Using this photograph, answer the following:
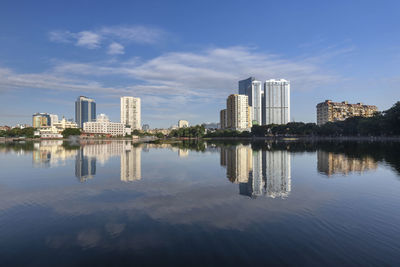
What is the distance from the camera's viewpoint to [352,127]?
145375mm

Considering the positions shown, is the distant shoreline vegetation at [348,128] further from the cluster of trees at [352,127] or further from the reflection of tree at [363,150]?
the reflection of tree at [363,150]

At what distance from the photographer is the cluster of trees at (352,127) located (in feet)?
336

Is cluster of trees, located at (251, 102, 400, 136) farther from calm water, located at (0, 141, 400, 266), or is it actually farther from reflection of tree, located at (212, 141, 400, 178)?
calm water, located at (0, 141, 400, 266)

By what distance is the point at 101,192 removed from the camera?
18906 mm

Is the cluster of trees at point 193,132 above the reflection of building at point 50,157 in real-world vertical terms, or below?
Result: above

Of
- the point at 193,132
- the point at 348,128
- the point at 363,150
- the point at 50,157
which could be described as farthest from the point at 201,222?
the point at 193,132

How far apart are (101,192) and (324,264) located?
15.7 meters

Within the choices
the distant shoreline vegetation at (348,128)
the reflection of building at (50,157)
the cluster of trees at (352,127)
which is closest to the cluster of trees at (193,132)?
the distant shoreline vegetation at (348,128)

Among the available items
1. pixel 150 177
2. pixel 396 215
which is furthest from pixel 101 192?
pixel 396 215

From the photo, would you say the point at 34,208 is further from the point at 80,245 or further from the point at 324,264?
the point at 324,264

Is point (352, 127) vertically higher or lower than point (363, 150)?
higher

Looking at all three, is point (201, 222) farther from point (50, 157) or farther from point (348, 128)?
point (348, 128)

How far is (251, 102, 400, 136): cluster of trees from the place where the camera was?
102456 millimetres

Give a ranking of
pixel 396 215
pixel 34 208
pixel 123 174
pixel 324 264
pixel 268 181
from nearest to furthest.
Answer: pixel 324 264, pixel 396 215, pixel 34 208, pixel 268 181, pixel 123 174
